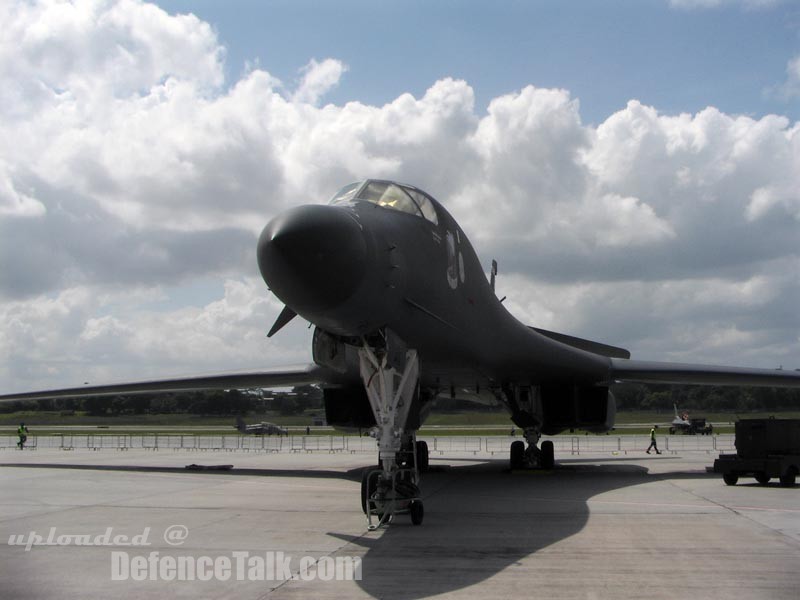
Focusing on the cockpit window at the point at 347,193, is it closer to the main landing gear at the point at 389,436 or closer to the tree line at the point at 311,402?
the main landing gear at the point at 389,436

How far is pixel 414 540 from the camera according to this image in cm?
777

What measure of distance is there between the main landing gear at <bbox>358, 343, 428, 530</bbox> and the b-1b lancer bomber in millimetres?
15

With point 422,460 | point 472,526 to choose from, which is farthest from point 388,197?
point 422,460

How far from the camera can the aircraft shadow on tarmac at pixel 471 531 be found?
602cm

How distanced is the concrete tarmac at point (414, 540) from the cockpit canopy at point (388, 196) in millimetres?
3756

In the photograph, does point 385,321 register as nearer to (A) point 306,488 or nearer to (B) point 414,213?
(B) point 414,213

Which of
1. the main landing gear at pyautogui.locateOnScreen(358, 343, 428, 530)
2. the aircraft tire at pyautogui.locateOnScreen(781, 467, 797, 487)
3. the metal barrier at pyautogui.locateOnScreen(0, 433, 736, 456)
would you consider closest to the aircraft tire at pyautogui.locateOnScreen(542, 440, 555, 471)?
the aircraft tire at pyautogui.locateOnScreen(781, 467, 797, 487)

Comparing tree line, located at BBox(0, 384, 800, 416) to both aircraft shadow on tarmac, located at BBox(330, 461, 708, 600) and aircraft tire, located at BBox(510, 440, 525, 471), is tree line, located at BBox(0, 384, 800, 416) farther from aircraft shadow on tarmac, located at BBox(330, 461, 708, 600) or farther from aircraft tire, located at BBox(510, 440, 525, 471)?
aircraft shadow on tarmac, located at BBox(330, 461, 708, 600)

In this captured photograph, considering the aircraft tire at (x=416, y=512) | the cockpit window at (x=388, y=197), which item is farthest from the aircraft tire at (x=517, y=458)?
the cockpit window at (x=388, y=197)

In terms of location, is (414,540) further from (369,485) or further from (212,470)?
(212,470)

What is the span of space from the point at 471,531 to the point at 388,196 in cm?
406

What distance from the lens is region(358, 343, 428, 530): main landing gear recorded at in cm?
851

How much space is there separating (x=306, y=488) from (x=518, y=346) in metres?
→ 4.56

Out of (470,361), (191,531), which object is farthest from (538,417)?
(191,531)
